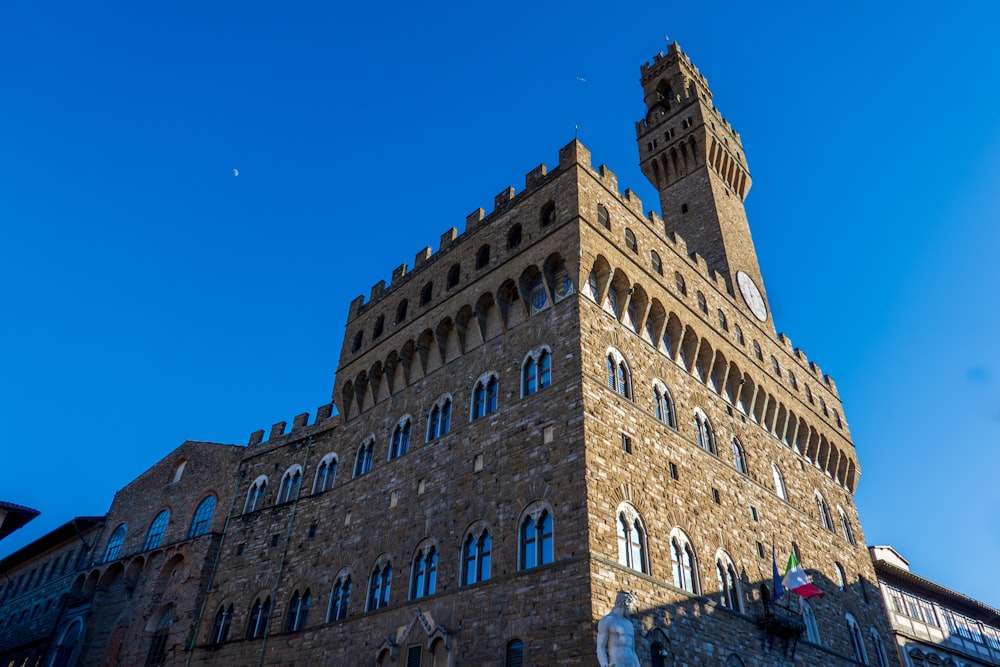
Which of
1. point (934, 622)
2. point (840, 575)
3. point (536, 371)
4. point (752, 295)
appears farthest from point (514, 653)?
point (934, 622)

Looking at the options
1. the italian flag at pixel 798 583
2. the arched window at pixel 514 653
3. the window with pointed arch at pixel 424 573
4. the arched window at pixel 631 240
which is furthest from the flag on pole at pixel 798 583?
the arched window at pixel 631 240

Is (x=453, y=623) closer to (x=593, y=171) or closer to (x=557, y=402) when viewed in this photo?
(x=557, y=402)

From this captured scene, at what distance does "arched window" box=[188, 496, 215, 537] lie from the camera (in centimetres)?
2681

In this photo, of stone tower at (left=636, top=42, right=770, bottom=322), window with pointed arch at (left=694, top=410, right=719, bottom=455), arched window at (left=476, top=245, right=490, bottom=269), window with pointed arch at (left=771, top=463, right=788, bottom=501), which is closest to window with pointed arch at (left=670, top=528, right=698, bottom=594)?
window with pointed arch at (left=694, top=410, right=719, bottom=455)

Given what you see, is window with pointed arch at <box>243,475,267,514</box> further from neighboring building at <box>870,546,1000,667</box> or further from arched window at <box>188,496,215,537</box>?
neighboring building at <box>870,546,1000,667</box>

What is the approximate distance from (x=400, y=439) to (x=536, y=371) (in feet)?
18.9

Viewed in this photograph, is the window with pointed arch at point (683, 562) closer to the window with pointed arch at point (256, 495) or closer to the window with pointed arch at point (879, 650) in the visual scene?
the window with pointed arch at point (879, 650)

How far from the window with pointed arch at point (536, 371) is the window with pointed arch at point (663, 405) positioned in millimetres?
3356

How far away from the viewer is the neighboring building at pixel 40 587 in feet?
102

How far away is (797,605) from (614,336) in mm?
9561

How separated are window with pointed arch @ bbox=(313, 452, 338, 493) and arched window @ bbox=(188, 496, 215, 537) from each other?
5.61m

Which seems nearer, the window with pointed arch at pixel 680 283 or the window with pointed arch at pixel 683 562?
the window with pointed arch at pixel 683 562

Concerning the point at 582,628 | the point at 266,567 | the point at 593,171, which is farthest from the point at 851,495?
the point at 266,567

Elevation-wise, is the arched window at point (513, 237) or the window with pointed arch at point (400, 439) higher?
the arched window at point (513, 237)
